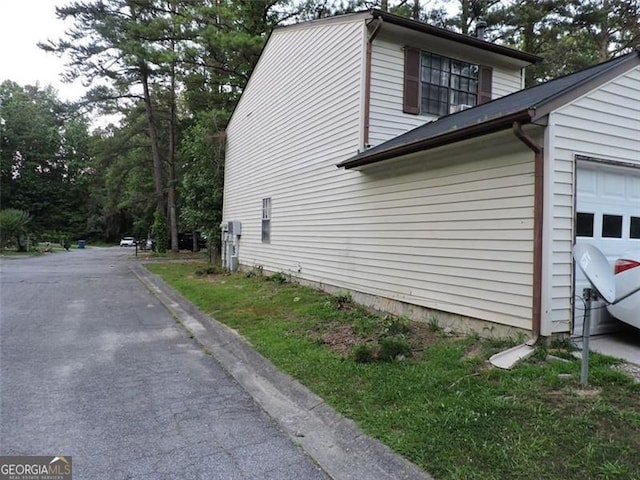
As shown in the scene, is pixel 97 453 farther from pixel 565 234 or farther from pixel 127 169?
pixel 127 169

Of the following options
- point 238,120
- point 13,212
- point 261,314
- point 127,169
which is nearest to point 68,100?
point 127,169

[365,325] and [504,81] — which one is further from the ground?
[504,81]

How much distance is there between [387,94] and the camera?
8.50m

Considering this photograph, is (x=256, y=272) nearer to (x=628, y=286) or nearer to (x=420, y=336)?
(x=420, y=336)

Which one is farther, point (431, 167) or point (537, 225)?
point (431, 167)

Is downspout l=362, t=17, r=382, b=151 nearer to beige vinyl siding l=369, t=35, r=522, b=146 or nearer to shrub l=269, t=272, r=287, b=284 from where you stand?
beige vinyl siding l=369, t=35, r=522, b=146

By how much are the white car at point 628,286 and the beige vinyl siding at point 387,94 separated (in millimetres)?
Result: 4732

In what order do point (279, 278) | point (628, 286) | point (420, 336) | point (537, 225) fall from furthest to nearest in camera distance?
point (279, 278), point (420, 336), point (537, 225), point (628, 286)

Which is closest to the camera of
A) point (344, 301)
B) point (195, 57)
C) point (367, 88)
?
point (344, 301)

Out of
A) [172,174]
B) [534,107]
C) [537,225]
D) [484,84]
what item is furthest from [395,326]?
[172,174]

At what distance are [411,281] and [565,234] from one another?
246 cm

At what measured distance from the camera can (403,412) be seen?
3.38 metres

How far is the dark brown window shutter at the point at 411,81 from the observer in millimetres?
8695

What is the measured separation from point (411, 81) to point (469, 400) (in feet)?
23.1
